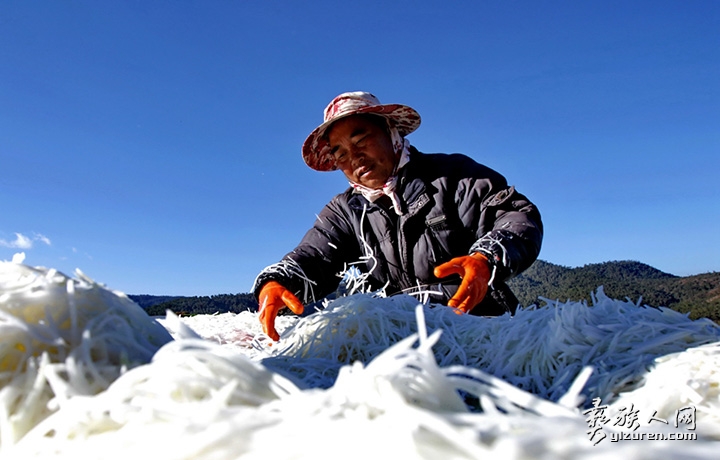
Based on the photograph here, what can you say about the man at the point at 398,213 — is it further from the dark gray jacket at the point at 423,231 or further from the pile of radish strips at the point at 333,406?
the pile of radish strips at the point at 333,406

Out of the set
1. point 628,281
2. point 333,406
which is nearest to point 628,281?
point 628,281

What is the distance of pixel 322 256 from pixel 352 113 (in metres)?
0.84

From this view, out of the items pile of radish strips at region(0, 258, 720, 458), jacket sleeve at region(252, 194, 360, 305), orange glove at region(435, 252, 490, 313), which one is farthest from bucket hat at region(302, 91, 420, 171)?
pile of radish strips at region(0, 258, 720, 458)

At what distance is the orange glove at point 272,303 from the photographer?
5.26ft

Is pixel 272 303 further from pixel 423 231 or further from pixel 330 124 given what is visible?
pixel 330 124

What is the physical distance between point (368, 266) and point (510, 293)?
81cm

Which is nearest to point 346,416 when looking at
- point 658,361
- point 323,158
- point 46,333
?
point 46,333

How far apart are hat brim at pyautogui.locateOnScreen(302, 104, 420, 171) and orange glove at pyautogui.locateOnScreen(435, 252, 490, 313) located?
1139 mm

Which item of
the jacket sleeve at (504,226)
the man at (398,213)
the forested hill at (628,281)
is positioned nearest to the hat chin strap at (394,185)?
the man at (398,213)

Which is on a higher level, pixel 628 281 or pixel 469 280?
pixel 628 281

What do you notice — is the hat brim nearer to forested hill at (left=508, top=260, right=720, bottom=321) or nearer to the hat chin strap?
the hat chin strap

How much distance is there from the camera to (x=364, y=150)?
7.83ft

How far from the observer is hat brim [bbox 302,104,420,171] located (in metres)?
2.38

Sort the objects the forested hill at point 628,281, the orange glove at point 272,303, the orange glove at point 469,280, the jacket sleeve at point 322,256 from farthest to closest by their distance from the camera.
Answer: the forested hill at point 628,281, the jacket sleeve at point 322,256, the orange glove at point 272,303, the orange glove at point 469,280
